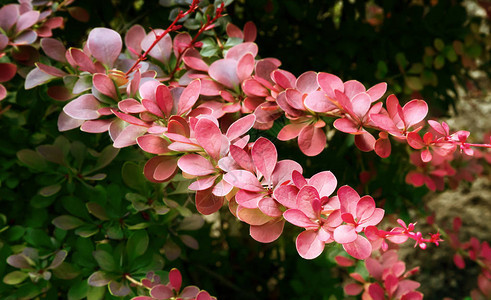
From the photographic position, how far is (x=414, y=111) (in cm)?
56

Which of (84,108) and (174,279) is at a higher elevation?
(84,108)

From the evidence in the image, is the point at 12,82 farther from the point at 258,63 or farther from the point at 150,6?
the point at 258,63

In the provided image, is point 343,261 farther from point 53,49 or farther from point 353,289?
point 53,49

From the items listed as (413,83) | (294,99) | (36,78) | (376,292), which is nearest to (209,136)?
(294,99)

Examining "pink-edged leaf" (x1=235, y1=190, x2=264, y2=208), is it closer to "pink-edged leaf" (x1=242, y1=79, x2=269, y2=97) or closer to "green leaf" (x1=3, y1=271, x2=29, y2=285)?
"pink-edged leaf" (x1=242, y1=79, x2=269, y2=97)

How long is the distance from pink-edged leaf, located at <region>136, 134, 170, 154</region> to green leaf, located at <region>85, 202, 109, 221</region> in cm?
24

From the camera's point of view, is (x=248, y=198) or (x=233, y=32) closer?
(x=248, y=198)

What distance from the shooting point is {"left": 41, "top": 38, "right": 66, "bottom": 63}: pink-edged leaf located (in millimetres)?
725

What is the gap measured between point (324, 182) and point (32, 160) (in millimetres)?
525

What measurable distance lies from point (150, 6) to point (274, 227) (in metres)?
0.69

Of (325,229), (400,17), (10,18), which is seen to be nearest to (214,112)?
(325,229)

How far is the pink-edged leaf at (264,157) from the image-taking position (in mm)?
520

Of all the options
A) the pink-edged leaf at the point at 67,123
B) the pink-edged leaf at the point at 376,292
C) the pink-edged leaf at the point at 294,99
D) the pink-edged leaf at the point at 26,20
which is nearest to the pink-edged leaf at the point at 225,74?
the pink-edged leaf at the point at 294,99

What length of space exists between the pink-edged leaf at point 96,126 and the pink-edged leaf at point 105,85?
0.04 m
